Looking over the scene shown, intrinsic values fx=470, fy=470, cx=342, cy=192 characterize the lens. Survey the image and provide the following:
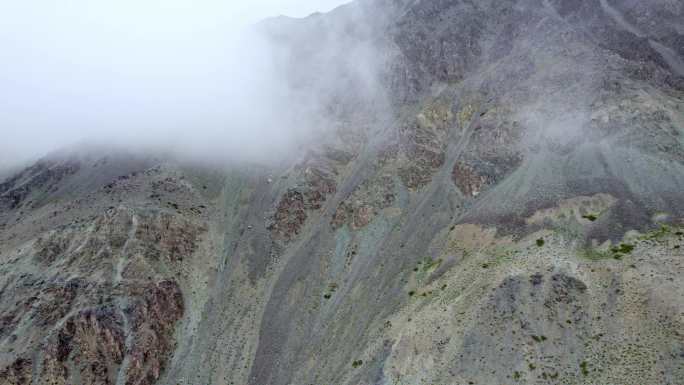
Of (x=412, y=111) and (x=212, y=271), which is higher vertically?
(x=412, y=111)

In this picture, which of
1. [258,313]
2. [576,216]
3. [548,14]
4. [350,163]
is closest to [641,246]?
[576,216]

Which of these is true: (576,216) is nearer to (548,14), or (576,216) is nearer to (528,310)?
(528,310)

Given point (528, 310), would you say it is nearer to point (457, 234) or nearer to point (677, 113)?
point (457, 234)

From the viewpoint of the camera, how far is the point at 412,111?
502 ft

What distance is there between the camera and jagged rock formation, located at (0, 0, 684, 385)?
242 feet

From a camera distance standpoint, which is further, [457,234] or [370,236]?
[370,236]

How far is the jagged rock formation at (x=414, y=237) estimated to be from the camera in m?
73.6

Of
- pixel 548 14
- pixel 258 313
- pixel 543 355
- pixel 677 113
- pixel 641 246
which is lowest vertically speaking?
pixel 258 313

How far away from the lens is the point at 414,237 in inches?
4279

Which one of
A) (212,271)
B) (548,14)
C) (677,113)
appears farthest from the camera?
(548,14)

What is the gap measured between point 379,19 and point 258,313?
13846 centimetres

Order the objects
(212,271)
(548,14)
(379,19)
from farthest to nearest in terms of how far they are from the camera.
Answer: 1. (379,19)
2. (548,14)
3. (212,271)

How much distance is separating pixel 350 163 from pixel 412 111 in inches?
1101

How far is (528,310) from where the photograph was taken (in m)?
74.8
